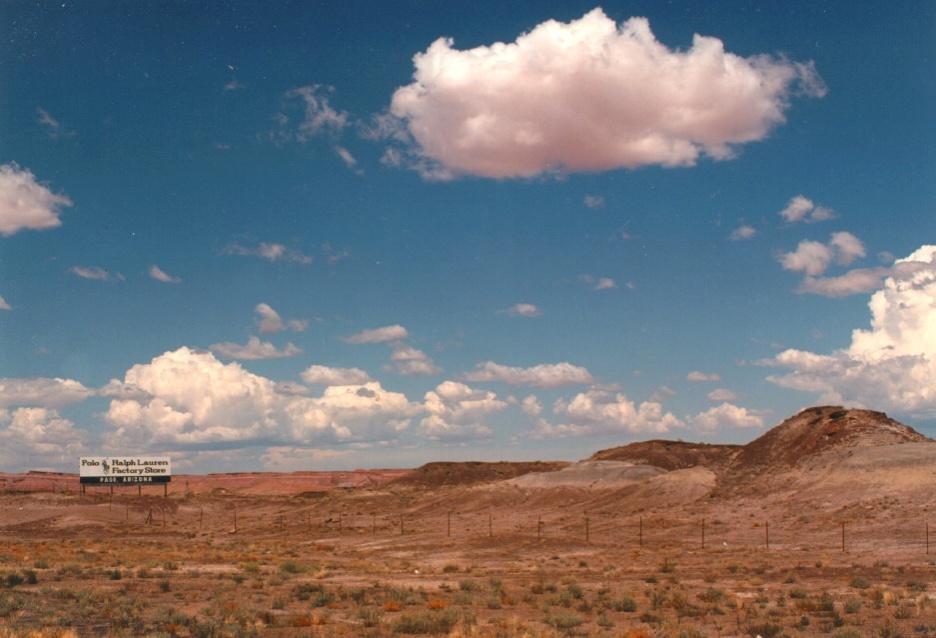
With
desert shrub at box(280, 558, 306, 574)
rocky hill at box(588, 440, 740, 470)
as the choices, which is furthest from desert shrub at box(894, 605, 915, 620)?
rocky hill at box(588, 440, 740, 470)

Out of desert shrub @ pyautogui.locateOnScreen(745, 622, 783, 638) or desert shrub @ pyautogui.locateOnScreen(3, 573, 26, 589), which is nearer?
desert shrub @ pyautogui.locateOnScreen(745, 622, 783, 638)

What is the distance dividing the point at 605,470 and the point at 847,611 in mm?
83972

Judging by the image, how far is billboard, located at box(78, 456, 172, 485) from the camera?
116 metres

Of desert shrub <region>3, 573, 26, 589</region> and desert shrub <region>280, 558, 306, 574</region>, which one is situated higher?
desert shrub <region>3, 573, 26, 589</region>

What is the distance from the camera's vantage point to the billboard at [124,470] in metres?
116

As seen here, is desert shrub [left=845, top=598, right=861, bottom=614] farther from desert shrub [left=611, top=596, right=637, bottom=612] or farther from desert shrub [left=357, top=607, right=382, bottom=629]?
desert shrub [left=357, top=607, right=382, bottom=629]

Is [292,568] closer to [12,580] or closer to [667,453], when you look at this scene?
[12,580]

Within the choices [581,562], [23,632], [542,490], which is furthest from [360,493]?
[23,632]

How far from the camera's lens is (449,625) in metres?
22.5

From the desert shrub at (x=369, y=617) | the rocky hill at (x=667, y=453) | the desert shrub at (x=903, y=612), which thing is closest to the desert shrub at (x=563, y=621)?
the desert shrub at (x=369, y=617)

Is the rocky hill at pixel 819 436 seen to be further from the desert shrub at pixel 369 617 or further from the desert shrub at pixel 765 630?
the desert shrub at pixel 369 617

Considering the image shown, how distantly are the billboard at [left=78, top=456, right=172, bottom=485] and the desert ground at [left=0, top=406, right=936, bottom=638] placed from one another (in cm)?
343

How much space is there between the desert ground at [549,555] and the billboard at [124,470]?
11.2 feet

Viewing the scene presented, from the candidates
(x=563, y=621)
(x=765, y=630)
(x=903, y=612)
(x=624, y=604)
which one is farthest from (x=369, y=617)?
(x=903, y=612)
